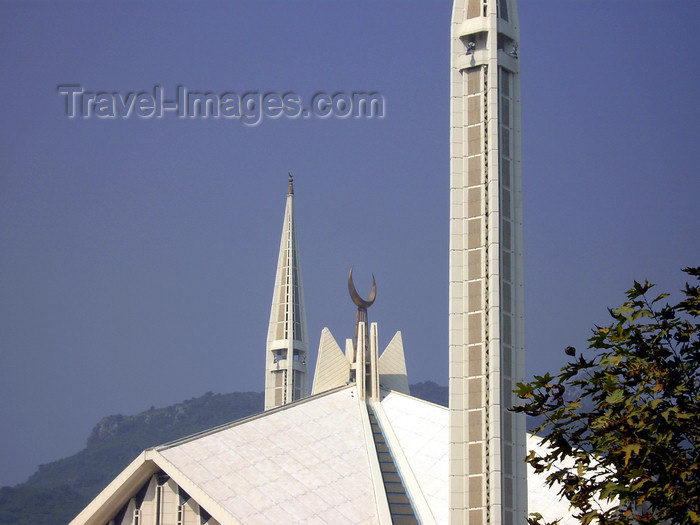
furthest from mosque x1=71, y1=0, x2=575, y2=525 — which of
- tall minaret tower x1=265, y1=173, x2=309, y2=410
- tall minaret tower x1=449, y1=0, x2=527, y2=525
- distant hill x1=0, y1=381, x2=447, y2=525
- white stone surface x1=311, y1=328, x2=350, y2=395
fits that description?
distant hill x1=0, y1=381, x2=447, y2=525

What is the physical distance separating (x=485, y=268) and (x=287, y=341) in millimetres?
28368

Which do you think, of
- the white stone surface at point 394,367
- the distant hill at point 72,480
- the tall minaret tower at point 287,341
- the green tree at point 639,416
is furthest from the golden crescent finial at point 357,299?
the distant hill at point 72,480

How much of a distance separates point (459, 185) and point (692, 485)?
23.9 meters

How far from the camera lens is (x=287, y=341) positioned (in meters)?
64.4

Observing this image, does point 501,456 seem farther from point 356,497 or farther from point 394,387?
point 394,387

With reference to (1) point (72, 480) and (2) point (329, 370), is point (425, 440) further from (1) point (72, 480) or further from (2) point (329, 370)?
(1) point (72, 480)

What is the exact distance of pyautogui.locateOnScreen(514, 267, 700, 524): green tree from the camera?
14633mm

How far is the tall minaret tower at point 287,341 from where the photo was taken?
64.6 meters

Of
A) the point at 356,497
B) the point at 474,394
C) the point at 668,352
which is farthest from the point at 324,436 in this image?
the point at 668,352

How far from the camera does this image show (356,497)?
4156cm

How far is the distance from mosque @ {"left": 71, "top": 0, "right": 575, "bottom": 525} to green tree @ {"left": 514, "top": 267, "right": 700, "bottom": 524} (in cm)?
1695

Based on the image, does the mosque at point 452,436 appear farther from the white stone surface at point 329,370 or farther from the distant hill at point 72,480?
the distant hill at point 72,480

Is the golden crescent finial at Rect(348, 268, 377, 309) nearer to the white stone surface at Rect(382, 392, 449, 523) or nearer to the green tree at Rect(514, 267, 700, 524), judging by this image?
the white stone surface at Rect(382, 392, 449, 523)

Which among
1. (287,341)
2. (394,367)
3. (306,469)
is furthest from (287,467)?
(287,341)
